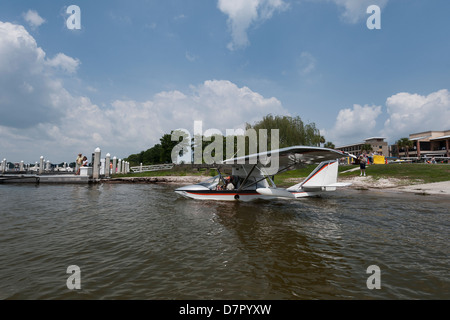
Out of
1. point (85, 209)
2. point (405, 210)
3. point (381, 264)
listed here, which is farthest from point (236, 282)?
point (405, 210)

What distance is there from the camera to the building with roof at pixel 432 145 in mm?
64550

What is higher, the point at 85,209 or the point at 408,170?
the point at 408,170

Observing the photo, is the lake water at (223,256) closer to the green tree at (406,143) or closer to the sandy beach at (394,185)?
the sandy beach at (394,185)

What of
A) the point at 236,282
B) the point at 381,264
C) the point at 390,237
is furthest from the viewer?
the point at 390,237

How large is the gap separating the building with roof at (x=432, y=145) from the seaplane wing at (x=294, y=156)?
79758 millimetres

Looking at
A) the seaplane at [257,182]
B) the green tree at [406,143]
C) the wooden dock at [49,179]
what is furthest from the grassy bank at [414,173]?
the green tree at [406,143]

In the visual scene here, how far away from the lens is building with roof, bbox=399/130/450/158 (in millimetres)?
64550

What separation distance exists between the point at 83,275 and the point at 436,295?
20.1 ft

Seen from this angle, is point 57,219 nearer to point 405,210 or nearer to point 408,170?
point 405,210

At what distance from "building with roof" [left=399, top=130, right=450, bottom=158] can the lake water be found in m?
82.3

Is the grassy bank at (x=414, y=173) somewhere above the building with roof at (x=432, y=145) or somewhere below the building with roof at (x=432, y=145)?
below

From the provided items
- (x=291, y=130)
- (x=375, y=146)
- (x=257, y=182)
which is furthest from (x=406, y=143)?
(x=257, y=182)
